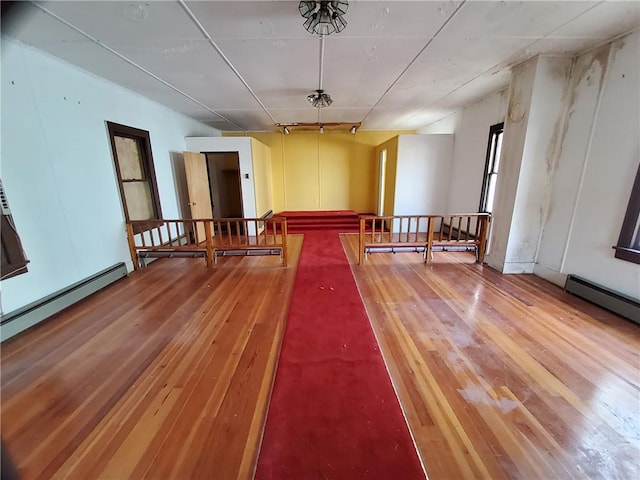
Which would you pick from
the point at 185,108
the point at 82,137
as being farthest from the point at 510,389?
the point at 185,108

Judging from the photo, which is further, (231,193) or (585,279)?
(231,193)

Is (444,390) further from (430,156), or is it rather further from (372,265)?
(430,156)

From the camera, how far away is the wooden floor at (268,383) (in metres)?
1.36

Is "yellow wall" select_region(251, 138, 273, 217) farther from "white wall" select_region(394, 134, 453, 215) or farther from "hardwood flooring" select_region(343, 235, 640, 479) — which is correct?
"hardwood flooring" select_region(343, 235, 640, 479)

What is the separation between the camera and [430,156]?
6.11 m

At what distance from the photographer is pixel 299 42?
8.64 feet

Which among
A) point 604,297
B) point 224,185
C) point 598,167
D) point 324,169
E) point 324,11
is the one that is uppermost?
point 324,11

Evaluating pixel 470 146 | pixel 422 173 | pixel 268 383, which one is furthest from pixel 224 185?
pixel 268 383

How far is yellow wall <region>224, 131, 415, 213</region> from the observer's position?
788 centimetres

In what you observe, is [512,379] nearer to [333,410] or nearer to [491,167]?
[333,410]

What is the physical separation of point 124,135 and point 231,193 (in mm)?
4518

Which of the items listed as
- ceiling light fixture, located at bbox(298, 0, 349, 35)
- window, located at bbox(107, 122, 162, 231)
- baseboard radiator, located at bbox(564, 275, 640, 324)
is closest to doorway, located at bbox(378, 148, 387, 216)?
baseboard radiator, located at bbox(564, 275, 640, 324)

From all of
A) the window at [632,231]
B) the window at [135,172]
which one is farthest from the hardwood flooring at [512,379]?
the window at [135,172]

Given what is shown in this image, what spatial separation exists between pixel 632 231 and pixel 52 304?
19.8 ft
